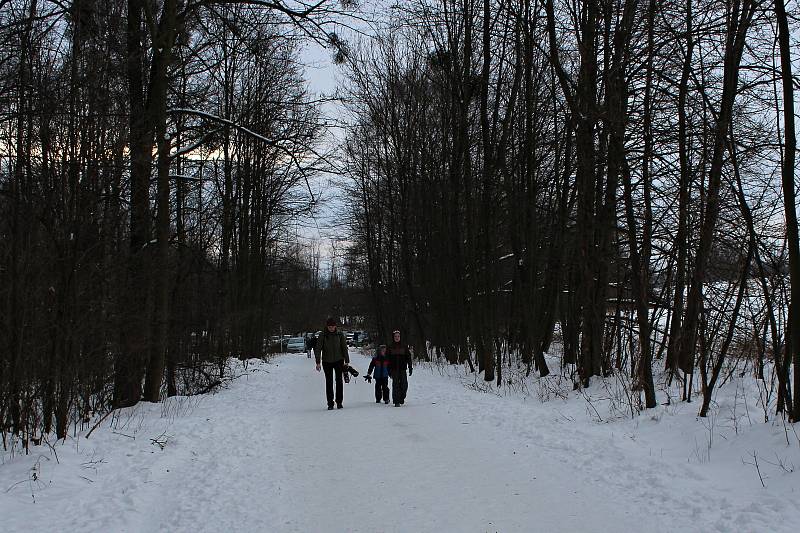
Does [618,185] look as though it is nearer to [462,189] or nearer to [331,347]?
[331,347]

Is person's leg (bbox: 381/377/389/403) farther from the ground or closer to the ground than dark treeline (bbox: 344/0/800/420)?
closer to the ground

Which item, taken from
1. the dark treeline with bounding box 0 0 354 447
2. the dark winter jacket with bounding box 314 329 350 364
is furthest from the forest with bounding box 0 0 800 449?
the dark winter jacket with bounding box 314 329 350 364

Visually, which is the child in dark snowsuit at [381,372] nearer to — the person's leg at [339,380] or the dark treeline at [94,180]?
the person's leg at [339,380]

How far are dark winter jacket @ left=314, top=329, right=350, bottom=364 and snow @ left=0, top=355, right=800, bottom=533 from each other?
2500 millimetres

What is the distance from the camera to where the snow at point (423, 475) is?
525 cm

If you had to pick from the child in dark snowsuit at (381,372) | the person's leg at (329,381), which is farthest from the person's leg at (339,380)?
the child in dark snowsuit at (381,372)

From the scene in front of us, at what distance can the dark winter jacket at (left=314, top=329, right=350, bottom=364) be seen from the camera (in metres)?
13.4

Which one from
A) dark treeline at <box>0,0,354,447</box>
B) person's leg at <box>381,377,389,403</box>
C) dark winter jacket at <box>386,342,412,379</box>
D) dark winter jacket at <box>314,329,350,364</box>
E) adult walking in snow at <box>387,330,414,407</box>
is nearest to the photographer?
dark treeline at <box>0,0,354,447</box>

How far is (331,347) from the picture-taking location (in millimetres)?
13477

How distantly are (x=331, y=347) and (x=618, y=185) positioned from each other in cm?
637

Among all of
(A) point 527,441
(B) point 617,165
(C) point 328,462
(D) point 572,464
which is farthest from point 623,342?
(C) point 328,462

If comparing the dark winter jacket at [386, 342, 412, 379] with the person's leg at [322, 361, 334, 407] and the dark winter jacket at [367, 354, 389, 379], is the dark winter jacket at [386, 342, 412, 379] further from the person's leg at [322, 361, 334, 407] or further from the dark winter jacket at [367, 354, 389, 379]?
the person's leg at [322, 361, 334, 407]

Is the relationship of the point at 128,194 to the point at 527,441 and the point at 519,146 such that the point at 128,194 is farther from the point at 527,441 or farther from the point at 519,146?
the point at 519,146

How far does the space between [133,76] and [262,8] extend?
8.14 ft
